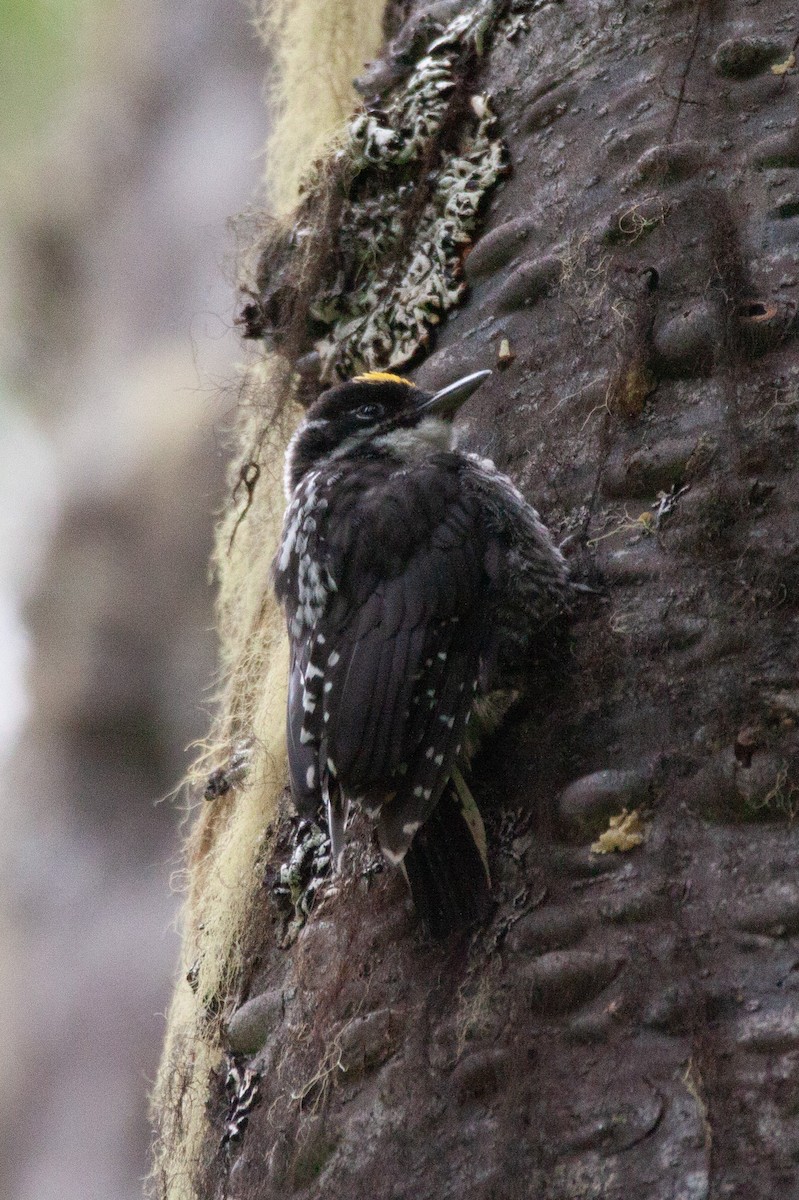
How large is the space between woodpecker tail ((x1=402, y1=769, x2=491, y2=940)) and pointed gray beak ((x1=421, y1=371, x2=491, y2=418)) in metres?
0.93

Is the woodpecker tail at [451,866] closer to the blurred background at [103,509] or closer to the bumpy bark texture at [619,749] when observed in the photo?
the bumpy bark texture at [619,749]

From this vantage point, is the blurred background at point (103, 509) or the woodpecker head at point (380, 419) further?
the blurred background at point (103, 509)

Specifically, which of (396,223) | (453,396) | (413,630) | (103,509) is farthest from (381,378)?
(103,509)

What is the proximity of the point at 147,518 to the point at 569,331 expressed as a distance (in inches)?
151

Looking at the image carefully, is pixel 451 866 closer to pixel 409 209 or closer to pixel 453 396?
pixel 453 396

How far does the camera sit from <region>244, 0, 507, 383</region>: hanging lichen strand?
3.43m

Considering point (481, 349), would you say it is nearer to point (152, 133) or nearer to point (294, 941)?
point (294, 941)

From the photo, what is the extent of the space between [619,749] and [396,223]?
177 centimetres

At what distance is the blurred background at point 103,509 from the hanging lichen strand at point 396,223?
1128mm

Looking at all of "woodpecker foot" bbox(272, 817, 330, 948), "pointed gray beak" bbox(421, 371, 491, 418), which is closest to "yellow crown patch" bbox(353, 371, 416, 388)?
"pointed gray beak" bbox(421, 371, 491, 418)

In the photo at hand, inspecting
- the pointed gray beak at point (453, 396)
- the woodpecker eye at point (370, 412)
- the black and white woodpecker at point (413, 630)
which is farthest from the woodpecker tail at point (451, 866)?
the woodpecker eye at point (370, 412)

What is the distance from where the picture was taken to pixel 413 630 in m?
2.75

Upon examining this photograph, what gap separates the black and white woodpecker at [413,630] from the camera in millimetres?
2586

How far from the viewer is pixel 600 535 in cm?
277
